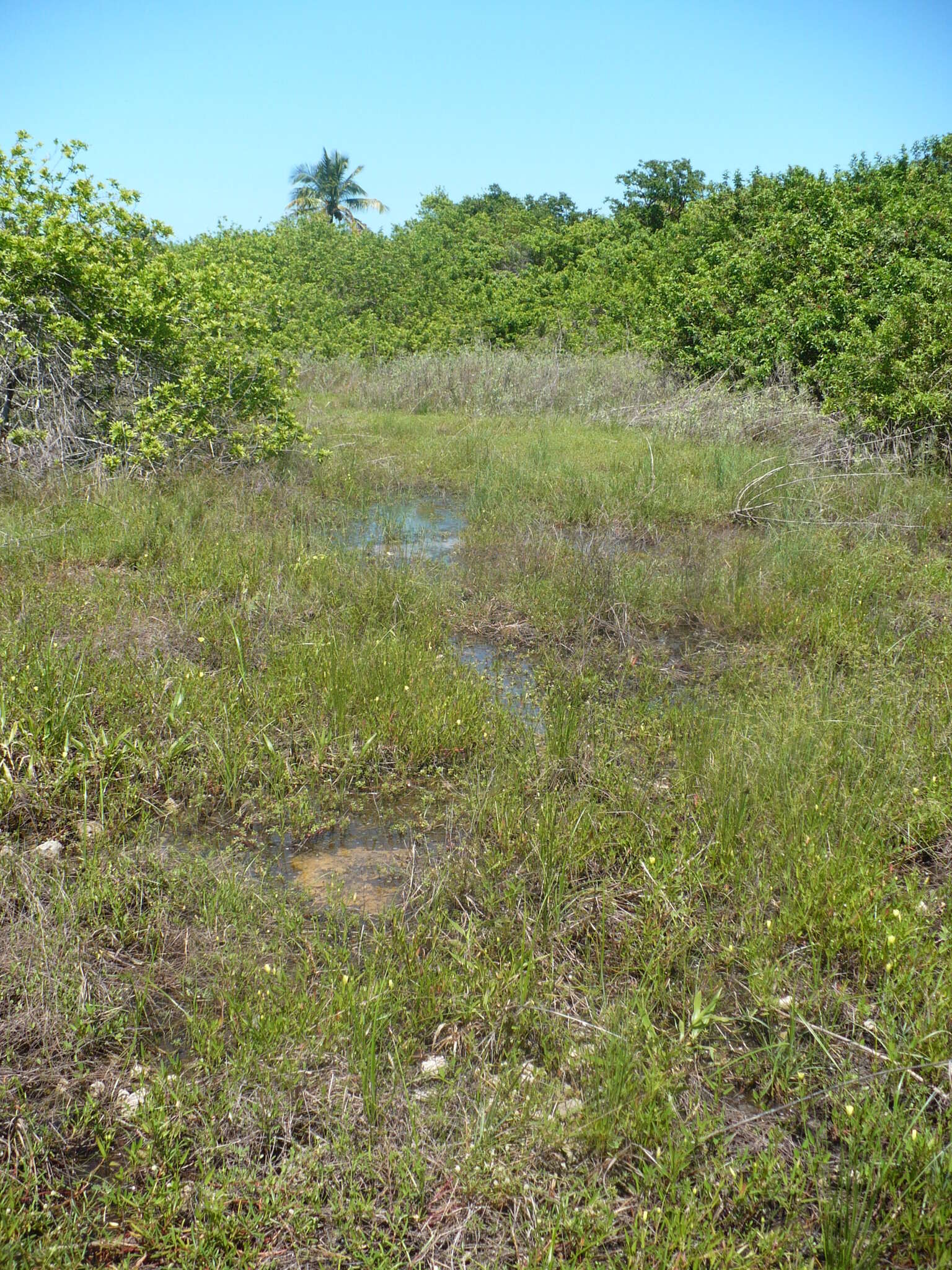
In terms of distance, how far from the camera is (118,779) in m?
3.98

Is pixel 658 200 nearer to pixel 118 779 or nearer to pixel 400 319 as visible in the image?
pixel 400 319

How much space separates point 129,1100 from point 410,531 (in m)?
6.49

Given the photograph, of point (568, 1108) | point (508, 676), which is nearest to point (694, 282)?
point (508, 676)

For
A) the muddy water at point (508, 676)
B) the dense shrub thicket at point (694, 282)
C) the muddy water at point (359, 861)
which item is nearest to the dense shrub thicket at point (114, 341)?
the dense shrub thicket at point (694, 282)

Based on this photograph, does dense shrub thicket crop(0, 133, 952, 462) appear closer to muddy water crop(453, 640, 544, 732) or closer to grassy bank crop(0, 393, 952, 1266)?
grassy bank crop(0, 393, 952, 1266)

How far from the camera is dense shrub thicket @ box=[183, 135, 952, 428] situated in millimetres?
10023

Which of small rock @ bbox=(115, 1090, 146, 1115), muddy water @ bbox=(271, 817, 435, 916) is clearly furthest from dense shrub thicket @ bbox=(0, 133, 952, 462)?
small rock @ bbox=(115, 1090, 146, 1115)

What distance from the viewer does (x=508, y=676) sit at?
18.1 ft

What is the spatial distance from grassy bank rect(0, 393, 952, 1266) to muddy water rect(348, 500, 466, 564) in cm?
97

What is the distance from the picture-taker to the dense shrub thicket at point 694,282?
32.9ft

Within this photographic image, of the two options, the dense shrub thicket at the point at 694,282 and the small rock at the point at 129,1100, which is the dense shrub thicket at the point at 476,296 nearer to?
the dense shrub thicket at the point at 694,282

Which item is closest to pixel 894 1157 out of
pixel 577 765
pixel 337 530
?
pixel 577 765

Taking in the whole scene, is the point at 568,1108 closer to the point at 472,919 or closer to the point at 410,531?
the point at 472,919

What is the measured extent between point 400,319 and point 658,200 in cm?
854
